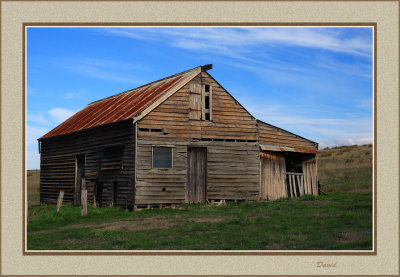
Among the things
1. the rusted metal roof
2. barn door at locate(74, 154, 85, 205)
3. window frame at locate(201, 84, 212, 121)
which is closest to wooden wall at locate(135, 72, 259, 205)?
window frame at locate(201, 84, 212, 121)

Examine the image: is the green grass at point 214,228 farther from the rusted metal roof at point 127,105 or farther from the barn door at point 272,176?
the rusted metal roof at point 127,105

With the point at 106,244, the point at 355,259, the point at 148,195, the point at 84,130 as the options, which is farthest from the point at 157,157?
the point at 355,259

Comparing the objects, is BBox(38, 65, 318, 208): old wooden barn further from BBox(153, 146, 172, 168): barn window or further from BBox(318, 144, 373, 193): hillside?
BBox(318, 144, 373, 193): hillside

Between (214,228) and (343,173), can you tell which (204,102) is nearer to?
(214,228)

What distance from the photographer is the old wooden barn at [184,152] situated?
23688mm

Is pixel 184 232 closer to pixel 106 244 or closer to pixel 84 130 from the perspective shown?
pixel 106 244

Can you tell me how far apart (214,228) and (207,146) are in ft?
31.7

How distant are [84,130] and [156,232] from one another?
14009 millimetres

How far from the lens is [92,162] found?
27328 millimetres

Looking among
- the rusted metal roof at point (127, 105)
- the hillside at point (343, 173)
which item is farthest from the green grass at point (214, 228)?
the hillside at point (343, 173)

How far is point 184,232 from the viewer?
50.2 ft

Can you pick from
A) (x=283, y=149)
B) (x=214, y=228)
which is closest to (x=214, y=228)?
(x=214, y=228)

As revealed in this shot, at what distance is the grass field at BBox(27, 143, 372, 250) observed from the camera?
42.3ft

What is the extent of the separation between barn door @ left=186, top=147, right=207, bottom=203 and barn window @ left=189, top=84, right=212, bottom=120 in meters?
1.80
